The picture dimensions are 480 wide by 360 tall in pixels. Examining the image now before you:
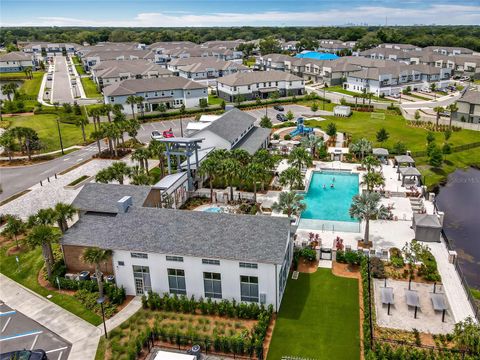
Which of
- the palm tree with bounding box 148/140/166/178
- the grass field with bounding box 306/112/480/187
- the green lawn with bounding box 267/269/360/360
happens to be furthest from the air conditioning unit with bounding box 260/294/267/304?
the grass field with bounding box 306/112/480/187

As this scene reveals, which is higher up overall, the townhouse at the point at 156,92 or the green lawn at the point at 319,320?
the townhouse at the point at 156,92

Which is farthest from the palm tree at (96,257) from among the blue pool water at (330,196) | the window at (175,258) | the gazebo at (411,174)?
the gazebo at (411,174)

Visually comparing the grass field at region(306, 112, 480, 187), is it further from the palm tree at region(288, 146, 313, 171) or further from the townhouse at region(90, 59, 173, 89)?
the townhouse at region(90, 59, 173, 89)

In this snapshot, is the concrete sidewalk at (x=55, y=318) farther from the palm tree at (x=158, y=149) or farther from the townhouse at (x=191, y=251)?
the palm tree at (x=158, y=149)

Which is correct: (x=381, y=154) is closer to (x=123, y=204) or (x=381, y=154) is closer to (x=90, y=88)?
(x=123, y=204)

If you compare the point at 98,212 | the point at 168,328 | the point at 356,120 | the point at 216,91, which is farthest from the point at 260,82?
the point at 168,328

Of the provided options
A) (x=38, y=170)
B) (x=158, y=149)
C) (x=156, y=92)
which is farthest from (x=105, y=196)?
(x=156, y=92)

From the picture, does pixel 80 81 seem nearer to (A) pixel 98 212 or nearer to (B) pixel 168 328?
(A) pixel 98 212

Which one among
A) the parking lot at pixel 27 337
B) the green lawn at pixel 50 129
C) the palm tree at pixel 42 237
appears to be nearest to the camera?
the parking lot at pixel 27 337
